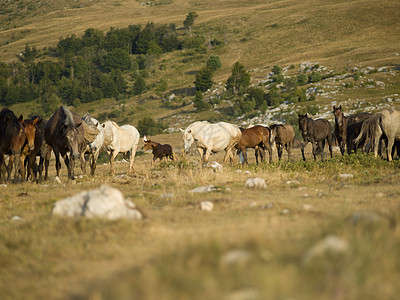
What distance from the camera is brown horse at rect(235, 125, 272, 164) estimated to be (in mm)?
18703

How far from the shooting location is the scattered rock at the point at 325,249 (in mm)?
3643

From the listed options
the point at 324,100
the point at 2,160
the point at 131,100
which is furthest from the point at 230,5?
the point at 2,160

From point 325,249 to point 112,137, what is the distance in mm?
14027

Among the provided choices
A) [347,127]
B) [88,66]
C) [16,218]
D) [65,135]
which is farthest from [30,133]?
[88,66]

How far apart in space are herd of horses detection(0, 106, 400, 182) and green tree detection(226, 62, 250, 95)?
49392 mm

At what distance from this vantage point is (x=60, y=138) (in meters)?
12.8

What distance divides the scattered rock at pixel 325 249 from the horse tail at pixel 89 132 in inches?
466

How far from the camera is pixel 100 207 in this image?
6.14 meters

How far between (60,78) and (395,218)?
112593 millimetres

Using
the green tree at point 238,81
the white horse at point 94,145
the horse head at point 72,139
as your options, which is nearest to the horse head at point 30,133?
the horse head at point 72,139

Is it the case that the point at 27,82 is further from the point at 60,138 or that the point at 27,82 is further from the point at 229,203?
the point at 229,203

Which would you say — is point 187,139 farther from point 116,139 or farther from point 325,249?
point 325,249

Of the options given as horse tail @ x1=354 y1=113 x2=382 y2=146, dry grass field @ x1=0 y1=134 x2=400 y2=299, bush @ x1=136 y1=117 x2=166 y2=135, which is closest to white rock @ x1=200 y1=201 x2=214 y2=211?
dry grass field @ x1=0 y1=134 x2=400 y2=299

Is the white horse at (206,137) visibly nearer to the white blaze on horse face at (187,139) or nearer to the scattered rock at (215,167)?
the white blaze on horse face at (187,139)
